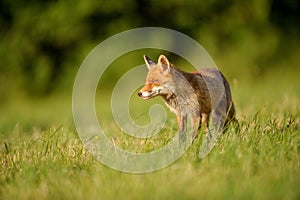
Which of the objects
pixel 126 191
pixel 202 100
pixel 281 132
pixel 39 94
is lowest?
pixel 126 191

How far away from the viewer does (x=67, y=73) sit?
17.8m

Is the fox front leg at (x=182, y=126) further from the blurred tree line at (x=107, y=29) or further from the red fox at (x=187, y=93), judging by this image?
the blurred tree line at (x=107, y=29)

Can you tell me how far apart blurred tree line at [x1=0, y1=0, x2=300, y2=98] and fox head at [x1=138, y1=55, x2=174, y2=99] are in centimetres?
1015

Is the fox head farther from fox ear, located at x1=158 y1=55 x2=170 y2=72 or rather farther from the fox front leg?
the fox front leg

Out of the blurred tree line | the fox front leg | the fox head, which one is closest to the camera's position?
the fox front leg

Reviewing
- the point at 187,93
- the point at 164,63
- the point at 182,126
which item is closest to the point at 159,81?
the point at 164,63

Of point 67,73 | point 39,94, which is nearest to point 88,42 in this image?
point 67,73

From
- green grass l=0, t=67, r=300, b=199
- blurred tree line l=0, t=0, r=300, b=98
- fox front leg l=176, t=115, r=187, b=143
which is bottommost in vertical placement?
green grass l=0, t=67, r=300, b=199

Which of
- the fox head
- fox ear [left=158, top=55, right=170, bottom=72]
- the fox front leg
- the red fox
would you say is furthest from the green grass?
fox ear [left=158, top=55, right=170, bottom=72]

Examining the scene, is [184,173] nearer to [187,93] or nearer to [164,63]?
[187,93]

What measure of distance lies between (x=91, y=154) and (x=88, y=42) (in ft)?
40.0

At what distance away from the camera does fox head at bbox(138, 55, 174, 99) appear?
6.14m

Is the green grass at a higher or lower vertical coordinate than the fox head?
lower

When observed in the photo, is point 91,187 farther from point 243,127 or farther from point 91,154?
point 243,127
